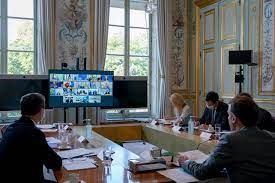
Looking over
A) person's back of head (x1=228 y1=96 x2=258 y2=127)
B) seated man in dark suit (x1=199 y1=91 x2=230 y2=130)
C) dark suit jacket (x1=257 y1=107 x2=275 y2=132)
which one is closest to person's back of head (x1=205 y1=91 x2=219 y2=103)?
seated man in dark suit (x1=199 y1=91 x2=230 y2=130)

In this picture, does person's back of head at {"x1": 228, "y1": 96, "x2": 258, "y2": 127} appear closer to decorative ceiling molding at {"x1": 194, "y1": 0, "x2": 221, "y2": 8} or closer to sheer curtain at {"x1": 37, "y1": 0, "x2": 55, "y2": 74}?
sheer curtain at {"x1": 37, "y1": 0, "x2": 55, "y2": 74}

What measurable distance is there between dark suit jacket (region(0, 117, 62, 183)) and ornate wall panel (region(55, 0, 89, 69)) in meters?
3.82

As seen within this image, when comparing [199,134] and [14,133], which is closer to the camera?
[14,133]

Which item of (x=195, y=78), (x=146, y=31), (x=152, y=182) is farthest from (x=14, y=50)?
(x=152, y=182)

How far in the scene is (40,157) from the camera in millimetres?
1964

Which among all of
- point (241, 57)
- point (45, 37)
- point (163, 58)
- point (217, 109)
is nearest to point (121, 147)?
point (217, 109)

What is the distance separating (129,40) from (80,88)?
198cm

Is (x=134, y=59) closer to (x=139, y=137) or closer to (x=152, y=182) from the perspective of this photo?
(x=139, y=137)

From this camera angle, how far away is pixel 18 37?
5676 mm

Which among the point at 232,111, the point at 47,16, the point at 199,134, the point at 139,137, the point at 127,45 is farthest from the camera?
the point at 127,45

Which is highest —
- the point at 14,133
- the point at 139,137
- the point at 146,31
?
the point at 146,31

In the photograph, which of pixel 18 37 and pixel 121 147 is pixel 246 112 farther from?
pixel 18 37

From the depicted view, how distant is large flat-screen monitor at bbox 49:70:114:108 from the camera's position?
484 centimetres

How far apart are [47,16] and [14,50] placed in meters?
0.86
